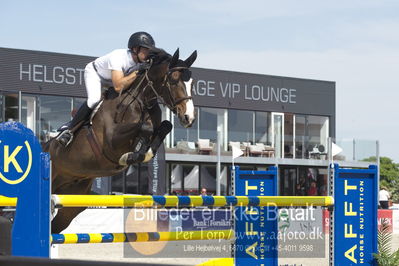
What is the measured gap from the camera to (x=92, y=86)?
21.9 feet

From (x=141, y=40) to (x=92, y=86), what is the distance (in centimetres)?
65

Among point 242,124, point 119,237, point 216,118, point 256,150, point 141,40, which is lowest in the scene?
point 119,237

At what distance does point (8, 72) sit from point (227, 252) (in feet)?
44.5

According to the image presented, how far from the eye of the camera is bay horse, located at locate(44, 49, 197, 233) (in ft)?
20.0

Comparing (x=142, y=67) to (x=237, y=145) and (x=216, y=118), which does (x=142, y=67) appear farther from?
(x=216, y=118)

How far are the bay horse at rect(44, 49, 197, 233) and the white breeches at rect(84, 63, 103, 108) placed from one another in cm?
8

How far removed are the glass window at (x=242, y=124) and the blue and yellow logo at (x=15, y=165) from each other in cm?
2289

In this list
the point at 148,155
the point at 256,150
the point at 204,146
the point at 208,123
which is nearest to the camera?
the point at 148,155

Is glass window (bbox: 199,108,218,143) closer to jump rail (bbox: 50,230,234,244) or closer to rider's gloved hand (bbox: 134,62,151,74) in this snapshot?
rider's gloved hand (bbox: 134,62,151,74)

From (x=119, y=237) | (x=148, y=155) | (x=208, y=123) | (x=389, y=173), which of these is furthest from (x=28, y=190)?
(x=389, y=173)

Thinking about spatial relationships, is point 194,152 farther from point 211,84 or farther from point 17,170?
point 17,170

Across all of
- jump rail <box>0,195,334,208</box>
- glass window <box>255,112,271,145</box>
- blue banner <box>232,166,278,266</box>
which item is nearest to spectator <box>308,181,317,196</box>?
glass window <box>255,112,271,145</box>

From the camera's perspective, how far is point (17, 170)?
396 cm

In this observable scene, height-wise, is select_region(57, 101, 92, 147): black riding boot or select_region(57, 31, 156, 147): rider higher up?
select_region(57, 31, 156, 147): rider
